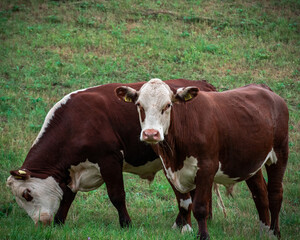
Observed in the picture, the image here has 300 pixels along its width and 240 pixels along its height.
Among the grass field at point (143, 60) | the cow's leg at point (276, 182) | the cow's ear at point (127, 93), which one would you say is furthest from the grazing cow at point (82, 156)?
the cow's leg at point (276, 182)

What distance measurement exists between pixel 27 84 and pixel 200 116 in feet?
35.2

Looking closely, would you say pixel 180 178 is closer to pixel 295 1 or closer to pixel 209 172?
pixel 209 172

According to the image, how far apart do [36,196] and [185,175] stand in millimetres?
2668

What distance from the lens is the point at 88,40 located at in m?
20.2

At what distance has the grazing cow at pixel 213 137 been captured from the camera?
6703mm

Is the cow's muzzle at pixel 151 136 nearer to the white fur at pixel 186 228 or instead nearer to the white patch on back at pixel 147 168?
the white fur at pixel 186 228

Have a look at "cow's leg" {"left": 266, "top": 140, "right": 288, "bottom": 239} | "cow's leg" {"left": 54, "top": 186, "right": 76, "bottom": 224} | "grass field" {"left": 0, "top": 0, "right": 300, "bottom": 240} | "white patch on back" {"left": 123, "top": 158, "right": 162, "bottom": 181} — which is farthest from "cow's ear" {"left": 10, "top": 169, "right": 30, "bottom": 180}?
"cow's leg" {"left": 266, "top": 140, "right": 288, "bottom": 239}

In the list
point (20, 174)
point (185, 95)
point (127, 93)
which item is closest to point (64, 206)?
point (20, 174)

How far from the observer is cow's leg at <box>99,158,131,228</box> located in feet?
26.3

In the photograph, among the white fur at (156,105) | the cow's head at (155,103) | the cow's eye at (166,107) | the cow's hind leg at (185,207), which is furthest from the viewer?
the cow's hind leg at (185,207)

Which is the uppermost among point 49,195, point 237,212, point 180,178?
point 180,178

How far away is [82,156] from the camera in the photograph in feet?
26.3

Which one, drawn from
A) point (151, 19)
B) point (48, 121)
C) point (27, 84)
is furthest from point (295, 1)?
point (48, 121)

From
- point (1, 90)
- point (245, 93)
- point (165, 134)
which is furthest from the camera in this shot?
point (1, 90)
